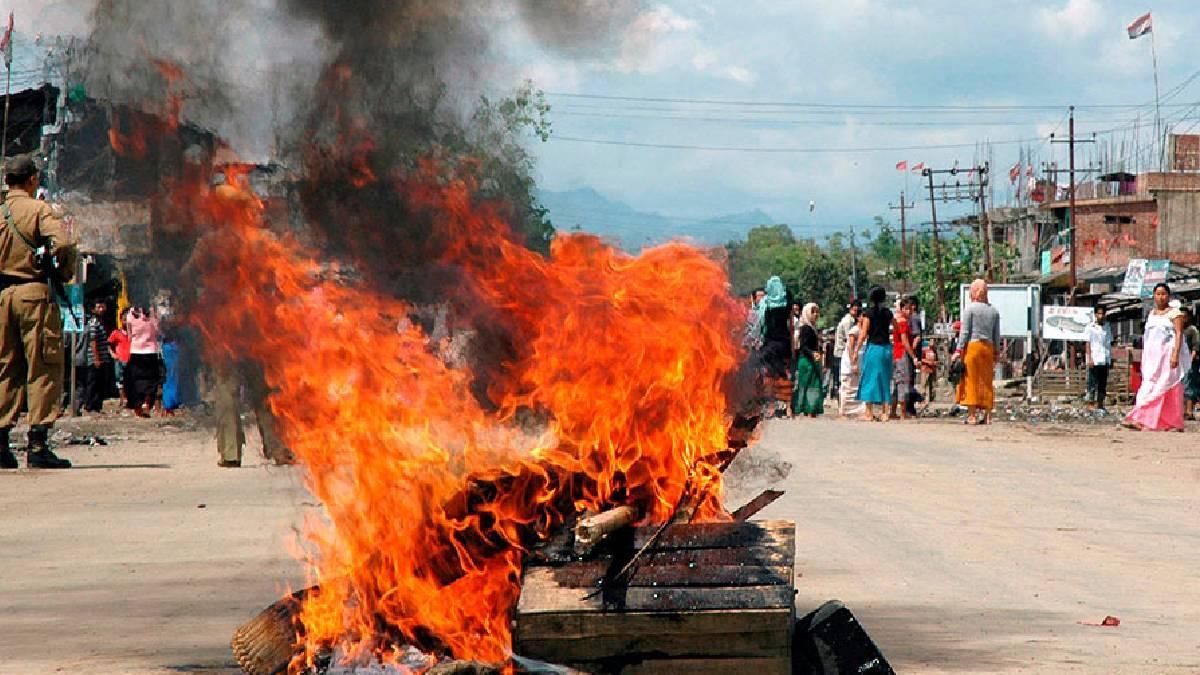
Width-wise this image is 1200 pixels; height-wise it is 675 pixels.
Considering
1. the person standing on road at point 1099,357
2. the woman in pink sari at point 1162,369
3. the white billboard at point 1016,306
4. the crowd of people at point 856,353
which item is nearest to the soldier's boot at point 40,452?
the crowd of people at point 856,353

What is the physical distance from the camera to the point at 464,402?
22.4 ft

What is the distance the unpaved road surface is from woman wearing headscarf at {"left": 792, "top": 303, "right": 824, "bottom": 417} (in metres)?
7.92

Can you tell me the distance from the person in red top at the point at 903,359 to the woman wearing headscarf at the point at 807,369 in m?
1.24

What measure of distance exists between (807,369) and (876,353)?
1912mm

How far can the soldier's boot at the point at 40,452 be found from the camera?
14.9 m

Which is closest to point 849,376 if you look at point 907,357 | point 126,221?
point 907,357

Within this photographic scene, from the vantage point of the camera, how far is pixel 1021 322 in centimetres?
3500

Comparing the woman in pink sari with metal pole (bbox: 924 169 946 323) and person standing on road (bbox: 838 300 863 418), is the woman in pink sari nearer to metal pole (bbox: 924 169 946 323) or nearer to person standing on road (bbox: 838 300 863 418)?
person standing on road (bbox: 838 300 863 418)

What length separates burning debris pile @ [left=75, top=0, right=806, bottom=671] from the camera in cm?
626

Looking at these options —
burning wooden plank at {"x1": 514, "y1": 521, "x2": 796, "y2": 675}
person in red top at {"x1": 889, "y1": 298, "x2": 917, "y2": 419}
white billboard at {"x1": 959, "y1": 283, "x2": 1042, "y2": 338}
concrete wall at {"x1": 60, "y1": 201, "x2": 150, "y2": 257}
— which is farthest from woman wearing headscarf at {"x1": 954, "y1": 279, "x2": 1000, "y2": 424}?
burning wooden plank at {"x1": 514, "y1": 521, "x2": 796, "y2": 675}

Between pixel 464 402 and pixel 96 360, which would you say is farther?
pixel 96 360

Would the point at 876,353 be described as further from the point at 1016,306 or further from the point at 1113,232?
the point at 1113,232

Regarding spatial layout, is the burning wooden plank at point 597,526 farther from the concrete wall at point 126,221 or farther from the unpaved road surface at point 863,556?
the concrete wall at point 126,221

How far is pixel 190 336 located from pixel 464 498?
87.5 inches
